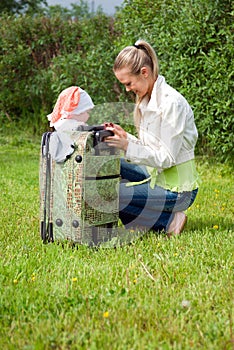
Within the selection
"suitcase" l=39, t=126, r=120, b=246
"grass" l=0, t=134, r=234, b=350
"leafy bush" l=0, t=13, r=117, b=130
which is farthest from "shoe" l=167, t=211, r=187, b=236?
"leafy bush" l=0, t=13, r=117, b=130

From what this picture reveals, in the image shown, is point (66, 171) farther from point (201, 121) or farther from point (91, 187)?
point (201, 121)

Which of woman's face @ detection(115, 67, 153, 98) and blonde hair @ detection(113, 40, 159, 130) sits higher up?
blonde hair @ detection(113, 40, 159, 130)

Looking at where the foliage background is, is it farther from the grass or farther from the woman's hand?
the woman's hand

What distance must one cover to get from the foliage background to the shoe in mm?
2649

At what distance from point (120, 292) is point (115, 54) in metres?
6.06

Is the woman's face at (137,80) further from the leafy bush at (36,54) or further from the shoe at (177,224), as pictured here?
the leafy bush at (36,54)

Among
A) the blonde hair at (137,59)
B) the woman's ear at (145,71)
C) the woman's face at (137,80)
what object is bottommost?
the woman's face at (137,80)

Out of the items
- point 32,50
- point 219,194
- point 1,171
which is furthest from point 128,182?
point 32,50

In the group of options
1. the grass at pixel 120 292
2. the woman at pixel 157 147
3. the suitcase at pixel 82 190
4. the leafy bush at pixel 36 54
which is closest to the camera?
the grass at pixel 120 292

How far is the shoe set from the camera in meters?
3.58

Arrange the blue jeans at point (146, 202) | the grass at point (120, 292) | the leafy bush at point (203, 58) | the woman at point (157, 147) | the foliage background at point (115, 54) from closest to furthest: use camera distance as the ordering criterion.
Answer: the grass at point (120, 292), the woman at point (157, 147), the blue jeans at point (146, 202), the leafy bush at point (203, 58), the foliage background at point (115, 54)

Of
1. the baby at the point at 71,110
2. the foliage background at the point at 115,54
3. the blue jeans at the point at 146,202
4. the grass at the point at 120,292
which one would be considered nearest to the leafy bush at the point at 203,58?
the foliage background at the point at 115,54

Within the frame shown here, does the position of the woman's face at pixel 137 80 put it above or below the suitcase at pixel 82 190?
above

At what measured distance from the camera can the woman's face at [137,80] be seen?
3.49 m
